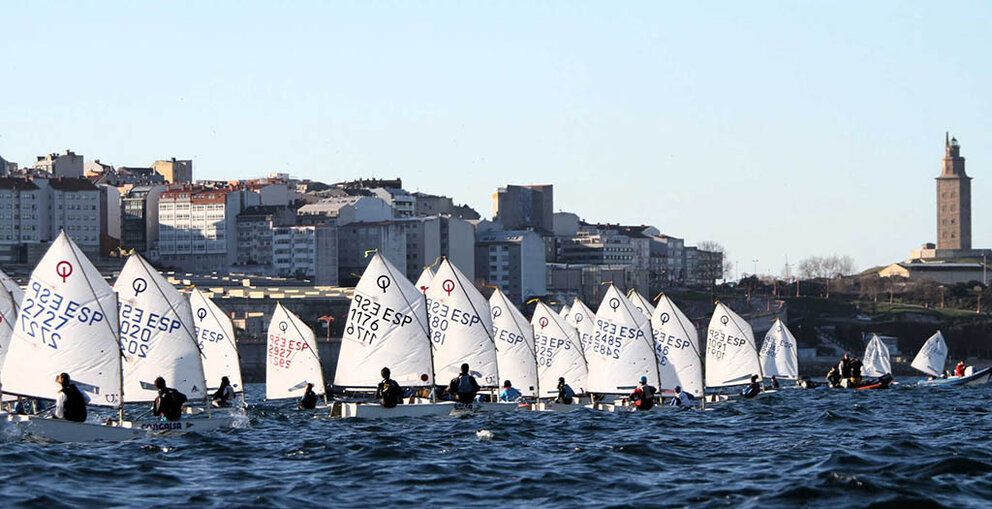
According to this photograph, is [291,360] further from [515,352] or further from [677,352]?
[677,352]

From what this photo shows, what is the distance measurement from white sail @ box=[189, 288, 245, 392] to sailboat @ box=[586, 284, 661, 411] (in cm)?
1216

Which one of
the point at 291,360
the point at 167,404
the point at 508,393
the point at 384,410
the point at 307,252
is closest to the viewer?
the point at 167,404

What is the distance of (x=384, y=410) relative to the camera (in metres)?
42.5

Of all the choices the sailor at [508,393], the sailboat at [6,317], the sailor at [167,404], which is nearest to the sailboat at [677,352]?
the sailor at [508,393]

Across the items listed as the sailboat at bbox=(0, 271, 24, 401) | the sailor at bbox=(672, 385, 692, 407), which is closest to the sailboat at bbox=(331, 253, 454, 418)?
the sailboat at bbox=(0, 271, 24, 401)

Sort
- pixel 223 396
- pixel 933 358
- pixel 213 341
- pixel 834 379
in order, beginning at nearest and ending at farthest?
pixel 223 396
pixel 213 341
pixel 834 379
pixel 933 358

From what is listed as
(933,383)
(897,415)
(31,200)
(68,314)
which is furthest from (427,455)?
(31,200)

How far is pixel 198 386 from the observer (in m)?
39.9

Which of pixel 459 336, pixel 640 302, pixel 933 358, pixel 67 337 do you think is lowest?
pixel 933 358

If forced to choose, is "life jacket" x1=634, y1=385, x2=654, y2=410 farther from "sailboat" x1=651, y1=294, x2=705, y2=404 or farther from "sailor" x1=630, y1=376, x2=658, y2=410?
"sailboat" x1=651, y1=294, x2=705, y2=404

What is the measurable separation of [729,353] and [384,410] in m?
28.1

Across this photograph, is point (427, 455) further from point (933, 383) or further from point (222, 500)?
point (933, 383)

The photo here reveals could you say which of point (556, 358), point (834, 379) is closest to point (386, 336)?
point (556, 358)

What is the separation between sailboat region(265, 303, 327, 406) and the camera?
55.9 m
